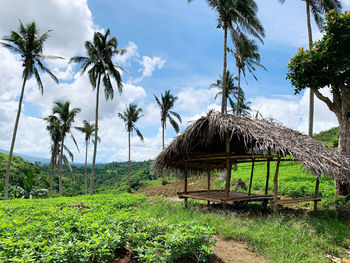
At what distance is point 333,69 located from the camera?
8625 millimetres

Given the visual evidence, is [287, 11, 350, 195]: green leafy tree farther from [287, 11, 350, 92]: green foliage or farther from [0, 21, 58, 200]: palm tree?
[0, 21, 58, 200]: palm tree

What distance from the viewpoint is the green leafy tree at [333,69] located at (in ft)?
27.5

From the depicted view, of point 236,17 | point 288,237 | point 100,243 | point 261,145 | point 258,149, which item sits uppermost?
point 236,17

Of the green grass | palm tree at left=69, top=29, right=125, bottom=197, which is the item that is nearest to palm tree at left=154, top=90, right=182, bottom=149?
palm tree at left=69, top=29, right=125, bottom=197

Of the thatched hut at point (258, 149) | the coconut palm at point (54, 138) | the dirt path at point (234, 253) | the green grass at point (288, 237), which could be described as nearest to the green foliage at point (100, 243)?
the dirt path at point (234, 253)

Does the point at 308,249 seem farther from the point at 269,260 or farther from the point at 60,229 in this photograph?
the point at 60,229

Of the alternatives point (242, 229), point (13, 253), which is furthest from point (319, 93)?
point (13, 253)

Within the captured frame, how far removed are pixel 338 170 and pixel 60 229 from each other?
7.10 metres

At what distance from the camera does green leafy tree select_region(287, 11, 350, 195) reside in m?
8.38

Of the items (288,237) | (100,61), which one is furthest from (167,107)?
(288,237)

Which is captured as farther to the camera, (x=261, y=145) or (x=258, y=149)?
(x=258, y=149)

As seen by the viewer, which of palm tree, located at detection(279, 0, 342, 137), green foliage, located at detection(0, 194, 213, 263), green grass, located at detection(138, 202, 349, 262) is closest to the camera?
green foliage, located at detection(0, 194, 213, 263)

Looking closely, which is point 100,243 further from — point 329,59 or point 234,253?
point 329,59

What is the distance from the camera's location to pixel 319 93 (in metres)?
9.70
